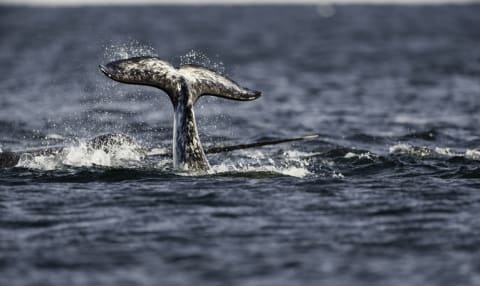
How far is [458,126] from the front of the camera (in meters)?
29.3

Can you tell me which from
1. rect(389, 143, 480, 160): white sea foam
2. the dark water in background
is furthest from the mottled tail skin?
rect(389, 143, 480, 160): white sea foam

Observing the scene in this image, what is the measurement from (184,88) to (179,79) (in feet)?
0.71

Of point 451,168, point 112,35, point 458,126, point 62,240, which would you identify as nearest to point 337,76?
point 458,126

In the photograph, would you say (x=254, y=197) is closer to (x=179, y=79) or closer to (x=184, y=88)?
(x=184, y=88)

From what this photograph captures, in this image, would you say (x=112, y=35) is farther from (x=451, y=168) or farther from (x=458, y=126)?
(x=451, y=168)

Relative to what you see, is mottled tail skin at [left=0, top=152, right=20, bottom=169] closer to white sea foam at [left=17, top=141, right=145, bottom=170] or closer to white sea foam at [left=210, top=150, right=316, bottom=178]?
white sea foam at [left=17, top=141, right=145, bottom=170]

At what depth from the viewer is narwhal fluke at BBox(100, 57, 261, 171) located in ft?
64.4

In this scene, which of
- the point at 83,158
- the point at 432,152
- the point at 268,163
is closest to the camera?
the point at 83,158

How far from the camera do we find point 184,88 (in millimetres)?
20297

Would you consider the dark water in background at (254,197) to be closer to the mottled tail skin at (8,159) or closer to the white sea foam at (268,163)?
the white sea foam at (268,163)

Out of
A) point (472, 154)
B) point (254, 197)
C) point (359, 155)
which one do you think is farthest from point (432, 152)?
point (254, 197)

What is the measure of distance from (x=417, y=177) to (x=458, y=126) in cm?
956

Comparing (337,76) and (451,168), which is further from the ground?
(337,76)

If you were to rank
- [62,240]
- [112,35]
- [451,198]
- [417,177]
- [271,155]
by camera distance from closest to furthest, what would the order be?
1. [62,240]
2. [451,198]
3. [417,177]
4. [271,155]
5. [112,35]
